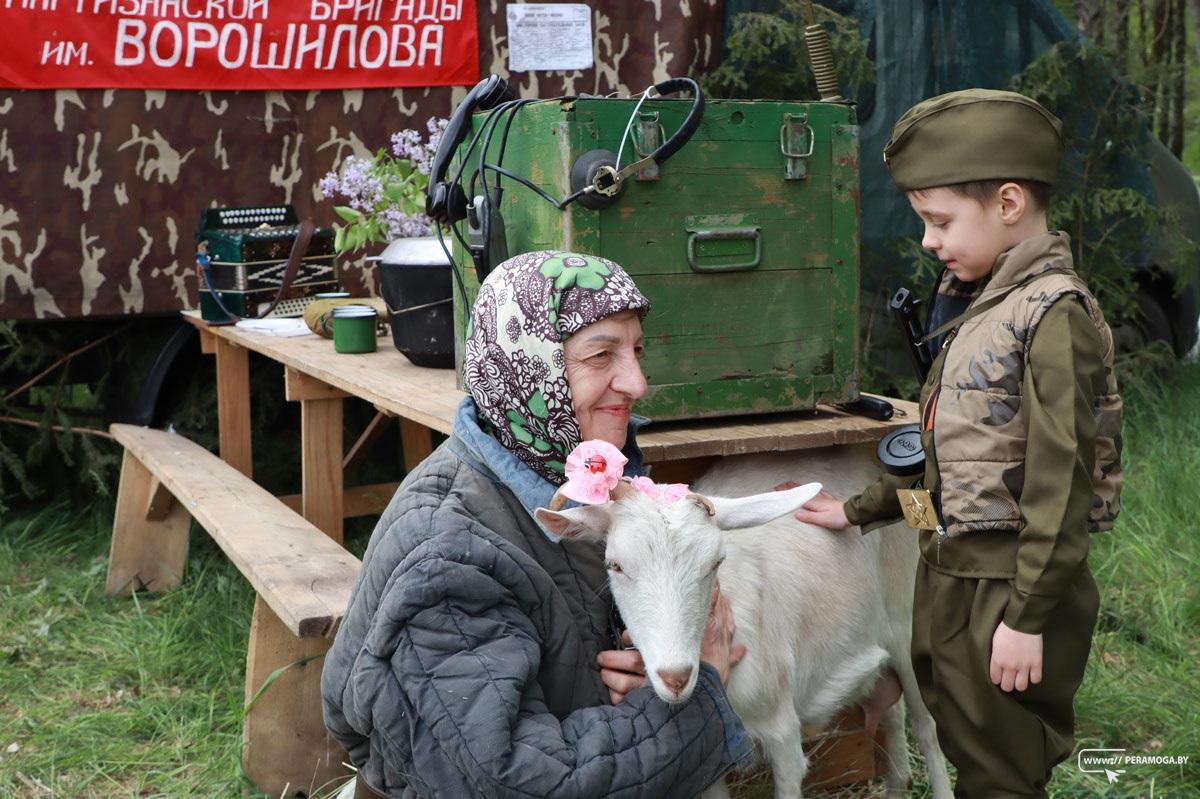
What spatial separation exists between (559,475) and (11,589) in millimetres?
3821

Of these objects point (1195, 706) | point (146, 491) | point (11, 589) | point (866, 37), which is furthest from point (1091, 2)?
point (11, 589)

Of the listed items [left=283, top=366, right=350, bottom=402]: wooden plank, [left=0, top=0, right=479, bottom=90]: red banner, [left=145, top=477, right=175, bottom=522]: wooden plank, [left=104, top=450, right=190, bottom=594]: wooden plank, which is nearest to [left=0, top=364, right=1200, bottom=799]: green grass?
[left=104, top=450, right=190, bottom=594]: wooden plank

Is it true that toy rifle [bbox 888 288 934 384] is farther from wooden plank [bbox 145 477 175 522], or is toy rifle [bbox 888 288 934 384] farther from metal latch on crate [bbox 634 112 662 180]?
wooden plank [bbox 145 477 175 522]

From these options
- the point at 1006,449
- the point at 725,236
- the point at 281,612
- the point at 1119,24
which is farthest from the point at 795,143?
the point at 1119,24

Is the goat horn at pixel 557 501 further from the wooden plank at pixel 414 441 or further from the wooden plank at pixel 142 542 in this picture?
the wooden plank at pixel 414 441

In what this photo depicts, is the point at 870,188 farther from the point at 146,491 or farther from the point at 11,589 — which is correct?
the point at 11,589

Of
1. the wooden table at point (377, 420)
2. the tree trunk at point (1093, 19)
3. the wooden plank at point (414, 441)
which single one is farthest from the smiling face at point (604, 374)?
the tree trunk at point (1093, 19)

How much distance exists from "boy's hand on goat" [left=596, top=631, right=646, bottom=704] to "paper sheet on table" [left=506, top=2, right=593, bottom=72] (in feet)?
14.7

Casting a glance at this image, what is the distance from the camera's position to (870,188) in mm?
5855

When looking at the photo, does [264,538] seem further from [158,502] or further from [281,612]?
[158,502]

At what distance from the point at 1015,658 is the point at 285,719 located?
6.83 ft

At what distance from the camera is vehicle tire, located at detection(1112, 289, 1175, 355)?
6.60m

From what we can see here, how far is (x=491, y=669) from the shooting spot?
1819 millimetres

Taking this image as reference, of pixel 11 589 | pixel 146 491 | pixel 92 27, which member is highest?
pixel 92 27
